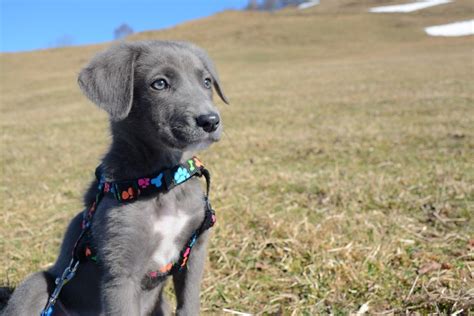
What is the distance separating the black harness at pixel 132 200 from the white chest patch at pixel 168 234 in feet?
0.13

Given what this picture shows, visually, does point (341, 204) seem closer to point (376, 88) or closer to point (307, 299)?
point (307, 299)

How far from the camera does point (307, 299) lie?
3.30 meters

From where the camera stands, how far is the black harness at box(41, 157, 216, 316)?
8.32ft

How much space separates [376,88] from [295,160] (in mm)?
9838

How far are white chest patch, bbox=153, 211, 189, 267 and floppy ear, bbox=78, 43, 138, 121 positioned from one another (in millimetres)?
577

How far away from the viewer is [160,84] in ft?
9.00

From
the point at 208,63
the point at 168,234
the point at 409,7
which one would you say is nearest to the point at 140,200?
A: the point at 168,234

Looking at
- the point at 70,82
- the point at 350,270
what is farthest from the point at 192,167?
the point at 70,82

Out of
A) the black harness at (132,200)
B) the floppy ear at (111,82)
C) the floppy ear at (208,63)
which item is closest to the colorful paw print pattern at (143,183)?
the black harness at (132,200)

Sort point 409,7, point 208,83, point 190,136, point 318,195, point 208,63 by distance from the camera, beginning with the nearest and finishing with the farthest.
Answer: point 190,136 → point 208,83 → point 208,63 → point 318,195 → point 409,7

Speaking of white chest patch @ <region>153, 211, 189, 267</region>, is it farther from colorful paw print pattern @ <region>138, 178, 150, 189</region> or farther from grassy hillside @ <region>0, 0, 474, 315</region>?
grassy hillside @ <region>0, 0, 474, 315</region>

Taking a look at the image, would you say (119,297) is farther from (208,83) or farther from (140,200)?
(208,83)

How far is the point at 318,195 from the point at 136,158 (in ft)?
10.3

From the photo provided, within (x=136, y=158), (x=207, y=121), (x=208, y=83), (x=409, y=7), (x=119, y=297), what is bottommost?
(x=119, y=297)
